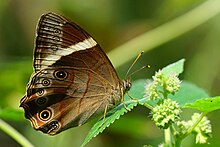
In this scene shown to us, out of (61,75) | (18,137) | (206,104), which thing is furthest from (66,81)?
(206,104)

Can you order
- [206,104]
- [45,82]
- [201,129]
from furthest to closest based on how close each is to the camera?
[45,82] → [201,129] → [206,104]

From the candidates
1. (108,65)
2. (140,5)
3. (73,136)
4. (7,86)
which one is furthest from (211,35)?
(108,65)

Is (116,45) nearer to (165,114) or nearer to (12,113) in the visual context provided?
(12,113)

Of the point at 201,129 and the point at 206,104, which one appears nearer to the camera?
the point at 206,104

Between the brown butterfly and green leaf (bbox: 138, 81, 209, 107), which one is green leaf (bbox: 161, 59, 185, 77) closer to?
green leaf (bbox: 138, 81, 209, 107)

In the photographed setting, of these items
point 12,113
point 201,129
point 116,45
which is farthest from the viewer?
point 116,45

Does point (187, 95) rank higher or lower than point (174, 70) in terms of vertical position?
lower

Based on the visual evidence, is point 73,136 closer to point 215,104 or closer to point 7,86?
point 7,86
